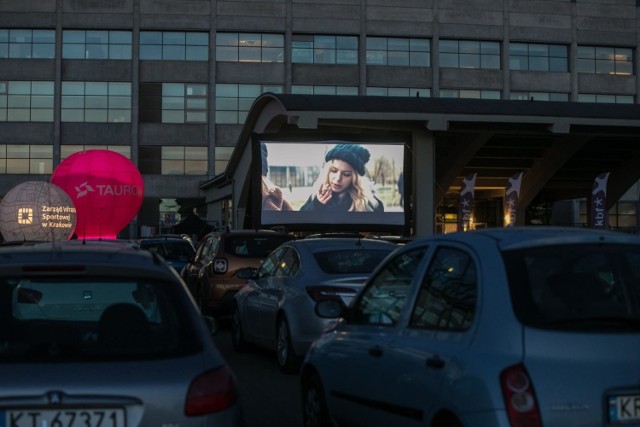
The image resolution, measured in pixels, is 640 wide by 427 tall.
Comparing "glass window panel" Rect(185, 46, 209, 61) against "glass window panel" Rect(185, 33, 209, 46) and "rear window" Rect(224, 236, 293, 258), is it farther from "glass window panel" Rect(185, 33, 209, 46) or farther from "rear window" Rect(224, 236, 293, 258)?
"rear window" Rect(224, 236, 293, 258)

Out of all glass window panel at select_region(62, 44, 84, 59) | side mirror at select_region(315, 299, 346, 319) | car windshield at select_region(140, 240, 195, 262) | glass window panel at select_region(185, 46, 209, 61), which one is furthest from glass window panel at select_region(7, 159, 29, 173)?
side mirror at select_region(315, 299, 346, 319)

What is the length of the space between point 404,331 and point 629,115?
106 feet

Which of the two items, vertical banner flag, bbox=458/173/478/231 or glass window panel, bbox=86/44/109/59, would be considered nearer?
vertical banner flag, bbox=458/173/478/231

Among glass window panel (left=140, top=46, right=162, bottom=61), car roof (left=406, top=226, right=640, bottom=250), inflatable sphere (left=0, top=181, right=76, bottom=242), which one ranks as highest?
glass window panel (left=140, top=46, right=162, bottom=61)

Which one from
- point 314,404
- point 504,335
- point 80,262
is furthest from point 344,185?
point 504,335

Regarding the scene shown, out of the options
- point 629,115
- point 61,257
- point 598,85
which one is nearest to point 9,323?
point 61,257

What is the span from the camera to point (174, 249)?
24609 millimetres

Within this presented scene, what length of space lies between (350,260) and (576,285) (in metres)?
6.79

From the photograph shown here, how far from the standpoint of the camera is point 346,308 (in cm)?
683

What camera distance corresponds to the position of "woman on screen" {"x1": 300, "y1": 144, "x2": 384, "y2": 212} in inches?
1361

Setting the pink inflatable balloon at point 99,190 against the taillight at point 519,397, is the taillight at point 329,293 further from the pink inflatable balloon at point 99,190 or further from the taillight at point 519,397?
the pink inflatable balloon at point 99,190

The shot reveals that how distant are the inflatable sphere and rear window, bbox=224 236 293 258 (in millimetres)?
13070

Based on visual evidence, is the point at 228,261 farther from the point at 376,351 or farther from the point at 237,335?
the point at 376,351

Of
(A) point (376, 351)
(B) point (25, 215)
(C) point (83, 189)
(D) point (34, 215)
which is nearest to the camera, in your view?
(A) point (376, 351)
